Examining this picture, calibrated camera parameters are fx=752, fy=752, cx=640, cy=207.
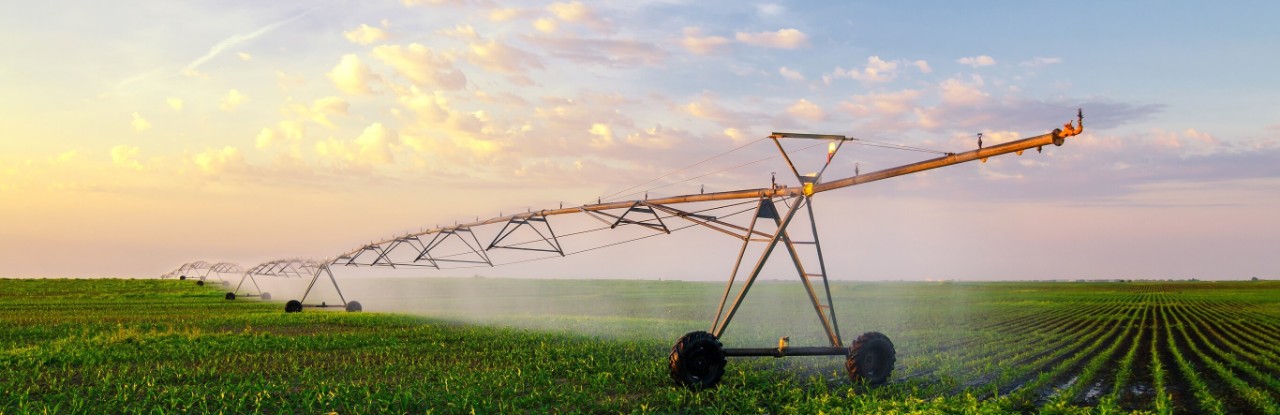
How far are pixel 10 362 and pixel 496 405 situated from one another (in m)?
16.7

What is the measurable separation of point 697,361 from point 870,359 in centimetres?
415

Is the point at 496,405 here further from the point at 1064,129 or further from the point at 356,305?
the point at 356,305

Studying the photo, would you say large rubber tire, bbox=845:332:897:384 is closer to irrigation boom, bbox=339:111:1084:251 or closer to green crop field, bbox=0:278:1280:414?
green crop field, bbox=0:278:1280:414

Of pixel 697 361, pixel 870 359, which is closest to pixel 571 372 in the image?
pixel 697 361

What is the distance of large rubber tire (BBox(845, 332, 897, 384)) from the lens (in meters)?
16.8

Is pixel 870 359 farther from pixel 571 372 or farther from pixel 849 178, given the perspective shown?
pixel 571 372

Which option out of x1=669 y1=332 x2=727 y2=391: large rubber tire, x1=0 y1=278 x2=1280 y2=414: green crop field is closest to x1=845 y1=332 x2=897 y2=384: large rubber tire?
x1=0 y1=278 x2=1280 y2=414: green crop field

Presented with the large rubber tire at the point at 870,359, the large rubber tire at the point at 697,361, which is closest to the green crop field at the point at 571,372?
the large rubber tire at the point at 697,361

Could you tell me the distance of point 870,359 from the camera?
17.0 m

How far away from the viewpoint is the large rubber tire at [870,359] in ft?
55.0

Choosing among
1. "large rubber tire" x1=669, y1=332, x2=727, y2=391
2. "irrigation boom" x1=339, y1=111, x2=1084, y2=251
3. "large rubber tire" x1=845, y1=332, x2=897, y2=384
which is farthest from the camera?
"large rubber tire" x1=845, y1=332, x2=897, y2=384

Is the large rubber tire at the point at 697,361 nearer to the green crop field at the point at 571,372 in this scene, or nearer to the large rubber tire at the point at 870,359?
the green crop field at the point at 571,372

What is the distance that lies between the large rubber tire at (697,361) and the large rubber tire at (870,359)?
3104mm

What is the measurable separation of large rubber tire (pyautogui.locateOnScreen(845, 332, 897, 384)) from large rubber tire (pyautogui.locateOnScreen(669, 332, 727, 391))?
122 inches
